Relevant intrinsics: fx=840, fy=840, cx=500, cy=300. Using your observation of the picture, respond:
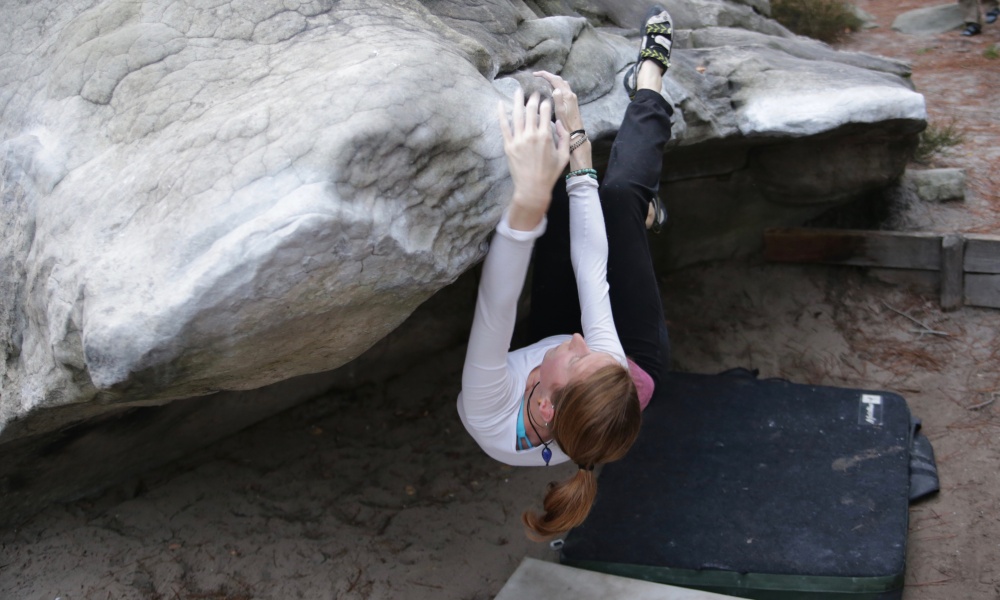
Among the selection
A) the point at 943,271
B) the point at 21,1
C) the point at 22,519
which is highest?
the point at 21,1

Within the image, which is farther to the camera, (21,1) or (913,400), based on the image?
(913,400)

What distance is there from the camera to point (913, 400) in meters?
3.73

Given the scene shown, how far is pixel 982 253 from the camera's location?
3928mm

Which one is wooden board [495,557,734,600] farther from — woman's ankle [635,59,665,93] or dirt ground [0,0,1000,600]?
woman's ankle [635,59,665,93]

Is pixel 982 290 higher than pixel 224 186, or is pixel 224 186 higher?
pixel 224 186

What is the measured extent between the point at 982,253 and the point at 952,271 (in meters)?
0.15

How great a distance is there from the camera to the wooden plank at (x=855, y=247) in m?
4.11

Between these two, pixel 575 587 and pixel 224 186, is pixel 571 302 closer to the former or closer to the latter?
pixel 575 587

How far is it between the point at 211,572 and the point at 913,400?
299 cm

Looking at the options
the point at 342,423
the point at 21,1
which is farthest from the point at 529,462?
the point at 21,1

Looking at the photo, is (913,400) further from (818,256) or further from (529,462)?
(529,462)

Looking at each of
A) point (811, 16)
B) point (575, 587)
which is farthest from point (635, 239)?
point (811, 16)

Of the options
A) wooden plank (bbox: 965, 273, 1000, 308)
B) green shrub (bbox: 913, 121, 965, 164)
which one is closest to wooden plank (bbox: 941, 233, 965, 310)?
wooden plank (bbox: 965, 273, 1000, 308)

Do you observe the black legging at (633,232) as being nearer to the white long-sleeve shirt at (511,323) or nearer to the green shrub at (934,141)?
the white long-sleeve shirt at (511,323)
